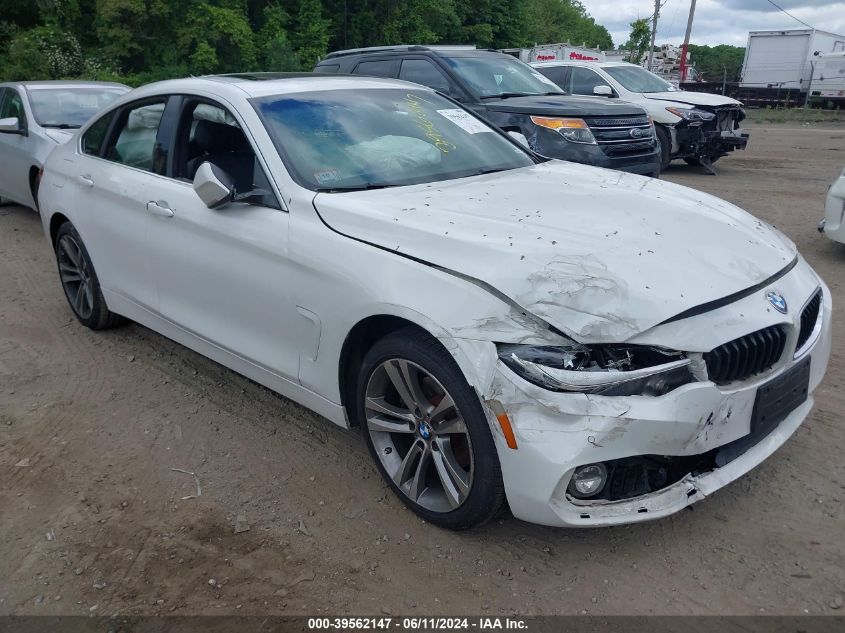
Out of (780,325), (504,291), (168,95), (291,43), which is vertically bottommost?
(291,43)

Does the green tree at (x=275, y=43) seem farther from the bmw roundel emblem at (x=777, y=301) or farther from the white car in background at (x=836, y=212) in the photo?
the bmw roundel emblem at (x=777, y=301)

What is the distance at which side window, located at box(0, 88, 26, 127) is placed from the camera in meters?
8.25

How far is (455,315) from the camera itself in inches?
101

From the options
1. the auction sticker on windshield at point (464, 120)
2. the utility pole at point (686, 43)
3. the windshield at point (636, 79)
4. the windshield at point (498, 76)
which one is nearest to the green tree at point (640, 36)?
the utility pole at point (686, 43)

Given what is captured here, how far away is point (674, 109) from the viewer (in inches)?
450

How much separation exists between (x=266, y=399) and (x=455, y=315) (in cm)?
194

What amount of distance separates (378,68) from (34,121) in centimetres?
411

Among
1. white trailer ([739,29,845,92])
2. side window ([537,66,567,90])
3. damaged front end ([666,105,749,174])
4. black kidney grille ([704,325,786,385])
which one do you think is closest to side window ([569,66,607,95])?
side window ([537,66,567,90])

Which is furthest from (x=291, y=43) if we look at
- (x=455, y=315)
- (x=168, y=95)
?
(x=455, y=315)

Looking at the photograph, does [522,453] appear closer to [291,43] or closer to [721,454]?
[721,454]

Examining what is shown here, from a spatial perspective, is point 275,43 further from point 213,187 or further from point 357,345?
point 357,345

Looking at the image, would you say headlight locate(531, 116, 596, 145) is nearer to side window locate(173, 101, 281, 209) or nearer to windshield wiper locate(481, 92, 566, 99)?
windshield wiper locate(481, 92, 566, 99)

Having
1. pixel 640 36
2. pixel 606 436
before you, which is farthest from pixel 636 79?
pixel 640 36

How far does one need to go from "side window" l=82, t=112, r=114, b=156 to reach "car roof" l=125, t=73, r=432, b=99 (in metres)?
0.43
